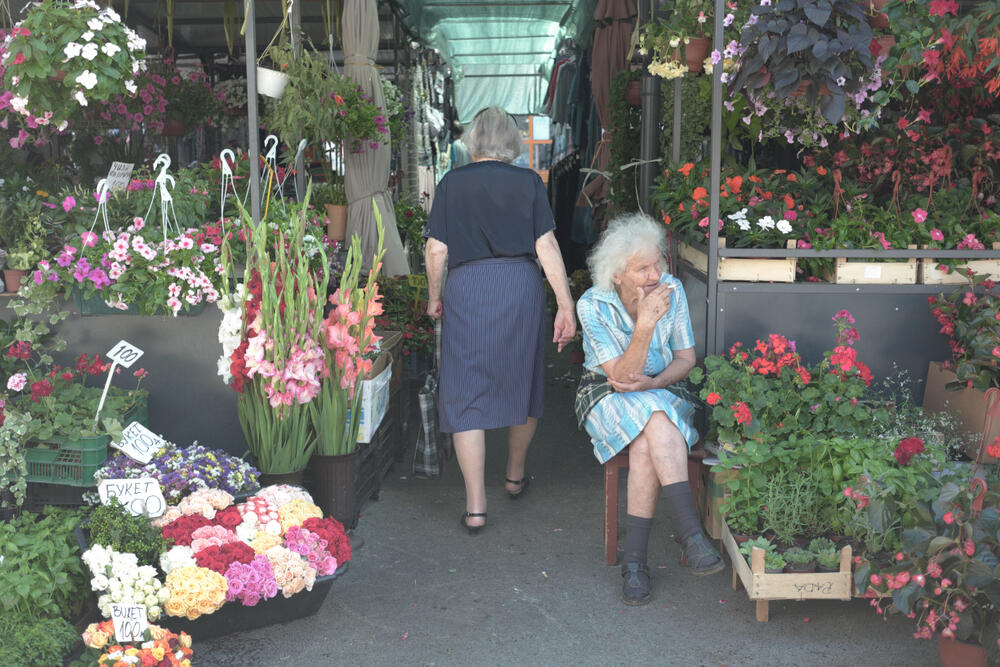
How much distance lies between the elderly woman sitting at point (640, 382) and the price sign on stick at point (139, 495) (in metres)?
1.52

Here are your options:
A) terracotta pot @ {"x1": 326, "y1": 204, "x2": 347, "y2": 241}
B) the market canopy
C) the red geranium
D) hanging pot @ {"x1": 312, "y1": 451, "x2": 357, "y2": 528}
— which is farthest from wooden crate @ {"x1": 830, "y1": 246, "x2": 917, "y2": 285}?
the market canopy

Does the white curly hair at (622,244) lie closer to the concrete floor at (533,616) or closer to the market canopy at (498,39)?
the concrete floor at (533,616)

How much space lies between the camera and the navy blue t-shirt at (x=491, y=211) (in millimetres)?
3906

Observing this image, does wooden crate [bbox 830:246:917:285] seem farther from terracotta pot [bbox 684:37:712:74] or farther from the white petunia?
the white petunia

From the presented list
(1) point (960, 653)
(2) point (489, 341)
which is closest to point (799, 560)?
(1) point (960, 653)

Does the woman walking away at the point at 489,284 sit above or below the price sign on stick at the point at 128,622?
above

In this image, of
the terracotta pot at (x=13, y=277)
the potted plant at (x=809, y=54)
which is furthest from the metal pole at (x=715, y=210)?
the terracotta pot at (x=13, y=277)

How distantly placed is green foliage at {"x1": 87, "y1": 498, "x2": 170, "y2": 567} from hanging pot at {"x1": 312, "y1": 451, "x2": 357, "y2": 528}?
2.86ft

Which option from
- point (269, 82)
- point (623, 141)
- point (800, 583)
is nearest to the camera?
point (800, 583)

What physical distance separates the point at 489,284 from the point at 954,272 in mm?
1890

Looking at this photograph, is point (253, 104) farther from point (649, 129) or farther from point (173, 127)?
point (173, 127)

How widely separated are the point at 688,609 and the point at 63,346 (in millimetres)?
2620

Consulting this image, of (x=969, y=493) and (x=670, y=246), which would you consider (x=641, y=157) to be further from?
(x=969, y=493)

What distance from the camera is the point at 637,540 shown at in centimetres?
338
